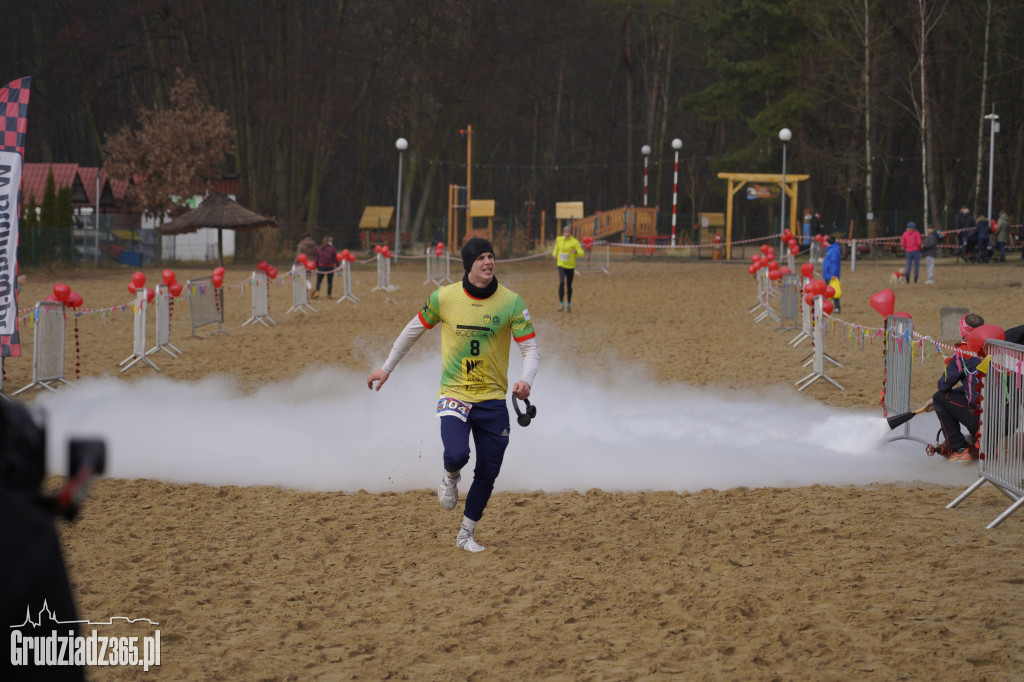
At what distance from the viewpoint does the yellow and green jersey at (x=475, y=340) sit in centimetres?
702

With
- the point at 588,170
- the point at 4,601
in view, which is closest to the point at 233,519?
the point at 4,601

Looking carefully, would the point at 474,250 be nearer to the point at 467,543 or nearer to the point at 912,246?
the point at 467,543

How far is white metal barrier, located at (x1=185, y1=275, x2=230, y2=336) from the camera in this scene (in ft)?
Result: 62.5

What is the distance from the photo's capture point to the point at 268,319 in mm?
22375

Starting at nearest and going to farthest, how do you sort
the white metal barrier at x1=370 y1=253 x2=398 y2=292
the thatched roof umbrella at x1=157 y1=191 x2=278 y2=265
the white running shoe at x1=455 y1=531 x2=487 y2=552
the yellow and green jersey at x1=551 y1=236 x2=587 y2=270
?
the white running shoe at x1=455 y1=531 x2=487 y2=552 < the yellow and green jersey at x1=551 y1=236 x2=587 y2=270 < the white metal barrier at x1=370 y1=253 x2=398 y2=292 < the thatched roof umbrella at x1=157 y1=191 x2=278 y2=265

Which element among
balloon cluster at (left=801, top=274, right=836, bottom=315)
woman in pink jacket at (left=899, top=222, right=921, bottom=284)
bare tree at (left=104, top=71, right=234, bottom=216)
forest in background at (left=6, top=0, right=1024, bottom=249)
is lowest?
balloon cluster at (left=801, top=274, right=836, bottom=315)

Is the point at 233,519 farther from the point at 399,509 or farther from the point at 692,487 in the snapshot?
the point at 692,487

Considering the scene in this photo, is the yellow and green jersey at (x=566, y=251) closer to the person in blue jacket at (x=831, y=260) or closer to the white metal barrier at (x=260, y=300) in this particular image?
the person in blue jacket at (x=831, y=260)

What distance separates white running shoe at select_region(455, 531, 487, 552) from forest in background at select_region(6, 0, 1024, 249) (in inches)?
1510

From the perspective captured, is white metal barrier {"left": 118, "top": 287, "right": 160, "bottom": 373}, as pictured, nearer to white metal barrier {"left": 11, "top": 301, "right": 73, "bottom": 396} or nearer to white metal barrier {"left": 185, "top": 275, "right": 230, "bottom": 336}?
white metal barrier {"left": 11, "top": 301, "right": 73, "bottom": 396}

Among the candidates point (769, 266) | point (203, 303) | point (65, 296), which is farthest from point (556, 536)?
point (769, 266)

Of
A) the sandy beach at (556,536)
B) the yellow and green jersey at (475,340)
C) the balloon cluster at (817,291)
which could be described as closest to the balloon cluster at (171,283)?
the sandy beach at (556,536)

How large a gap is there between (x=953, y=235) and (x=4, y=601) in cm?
4706

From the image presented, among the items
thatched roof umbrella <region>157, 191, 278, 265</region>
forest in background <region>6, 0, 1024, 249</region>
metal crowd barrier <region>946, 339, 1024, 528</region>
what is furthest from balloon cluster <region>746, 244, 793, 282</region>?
forest in background <region>6, 0, 1024, 249</region>
